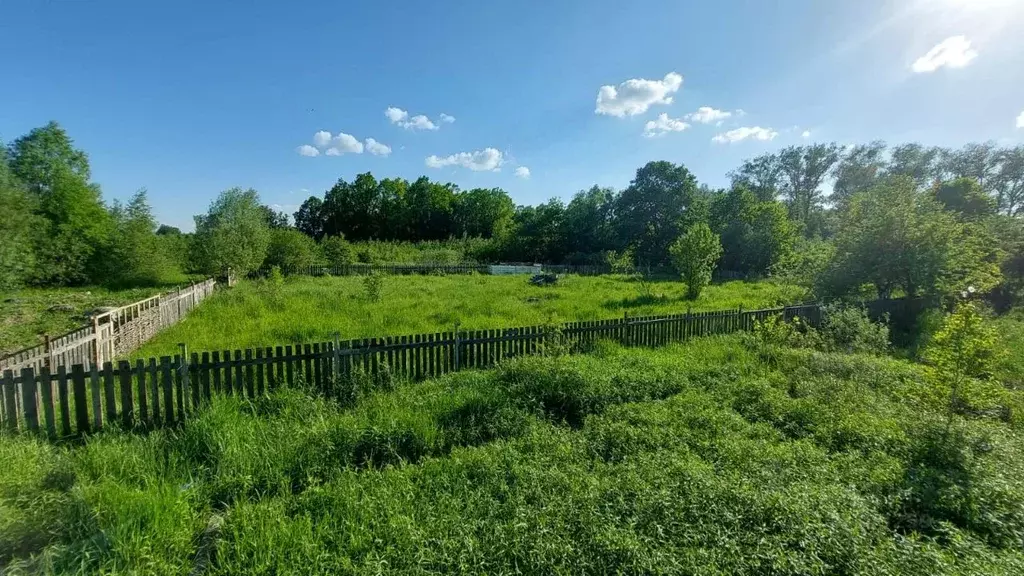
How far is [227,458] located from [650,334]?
843 centimetres

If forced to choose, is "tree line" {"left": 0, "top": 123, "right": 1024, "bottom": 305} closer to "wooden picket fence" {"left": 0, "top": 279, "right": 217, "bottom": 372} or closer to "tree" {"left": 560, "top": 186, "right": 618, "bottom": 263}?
"tree" {"left": 560, "top": 186, "right": 618, "bottom": 263}

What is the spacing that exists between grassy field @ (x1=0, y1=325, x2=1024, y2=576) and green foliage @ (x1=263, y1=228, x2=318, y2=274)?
100ft

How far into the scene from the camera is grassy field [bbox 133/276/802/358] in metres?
10.1

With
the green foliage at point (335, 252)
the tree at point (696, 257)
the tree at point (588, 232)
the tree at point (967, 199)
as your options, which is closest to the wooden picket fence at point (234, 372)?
the tree at point (696, 257)

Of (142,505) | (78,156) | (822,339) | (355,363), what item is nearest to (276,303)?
(355,363)

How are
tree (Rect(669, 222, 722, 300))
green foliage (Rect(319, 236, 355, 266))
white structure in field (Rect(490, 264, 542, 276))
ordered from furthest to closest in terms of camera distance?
white structure in field (Rect(490, 264, 542, 276))
green foliage (Rect(319, 236, 355, 266))
tree (Rect(669, 222, 722, 300))

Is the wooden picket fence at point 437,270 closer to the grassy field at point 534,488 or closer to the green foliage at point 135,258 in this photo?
the green foliage at point 135,258

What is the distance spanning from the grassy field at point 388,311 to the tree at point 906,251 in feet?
6.17

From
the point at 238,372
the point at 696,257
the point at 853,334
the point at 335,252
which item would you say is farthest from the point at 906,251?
the point at 335,252

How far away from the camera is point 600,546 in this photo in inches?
111

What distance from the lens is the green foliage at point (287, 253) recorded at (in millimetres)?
32312

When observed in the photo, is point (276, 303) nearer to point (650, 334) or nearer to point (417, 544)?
point (650, 334)

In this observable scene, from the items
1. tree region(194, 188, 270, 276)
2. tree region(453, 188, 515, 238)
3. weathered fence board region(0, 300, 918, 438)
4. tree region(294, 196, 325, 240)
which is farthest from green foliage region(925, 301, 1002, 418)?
tree region(294, 196, 325, 240)

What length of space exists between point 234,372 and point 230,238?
24641 mm
